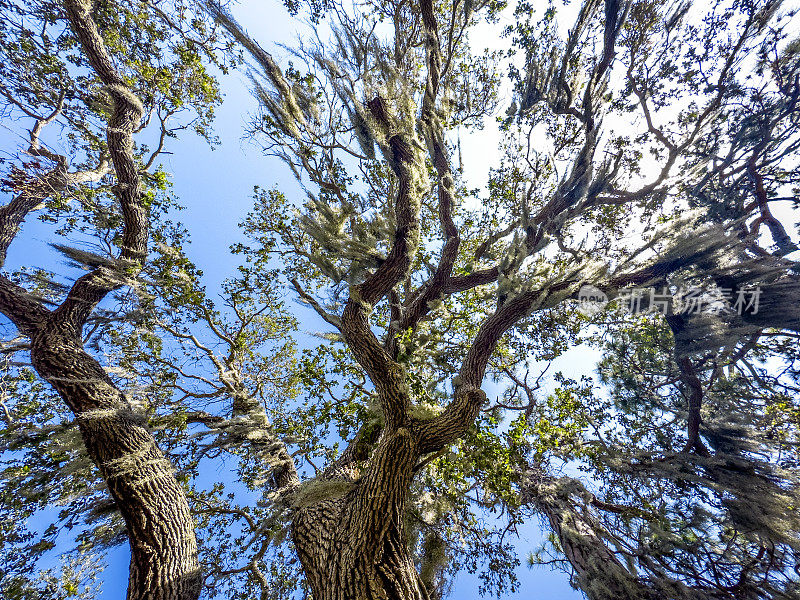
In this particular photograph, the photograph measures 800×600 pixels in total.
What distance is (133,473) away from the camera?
267 cm

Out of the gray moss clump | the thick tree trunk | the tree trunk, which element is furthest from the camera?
the gray moss clump

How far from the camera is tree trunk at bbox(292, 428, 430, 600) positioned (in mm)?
2102

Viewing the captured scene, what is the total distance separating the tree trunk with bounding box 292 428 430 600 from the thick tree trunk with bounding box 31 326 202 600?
40.9 inches

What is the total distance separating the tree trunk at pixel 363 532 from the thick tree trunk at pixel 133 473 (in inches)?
40.9

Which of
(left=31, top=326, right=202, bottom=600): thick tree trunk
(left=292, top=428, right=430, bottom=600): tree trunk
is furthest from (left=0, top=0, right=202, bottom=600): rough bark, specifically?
(left=292, top=428, right=430, bottom=600): tree trunk

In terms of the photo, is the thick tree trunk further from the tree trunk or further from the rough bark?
the tree trunk

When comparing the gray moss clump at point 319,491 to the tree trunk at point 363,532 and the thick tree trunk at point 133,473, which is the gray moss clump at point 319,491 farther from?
the thick tree trunk at point 133,473

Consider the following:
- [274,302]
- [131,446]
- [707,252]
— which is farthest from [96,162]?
[707,252]

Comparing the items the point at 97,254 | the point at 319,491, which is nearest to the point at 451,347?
the point at 319,491

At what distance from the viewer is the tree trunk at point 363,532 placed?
2.10 metres

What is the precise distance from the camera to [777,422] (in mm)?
3930

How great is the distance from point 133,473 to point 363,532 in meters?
2.29

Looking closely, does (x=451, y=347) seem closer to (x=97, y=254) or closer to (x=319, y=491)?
(x=319, y=491)

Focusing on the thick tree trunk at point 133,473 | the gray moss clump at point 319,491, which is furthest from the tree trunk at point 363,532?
the thick tree trunk at point 133,473
